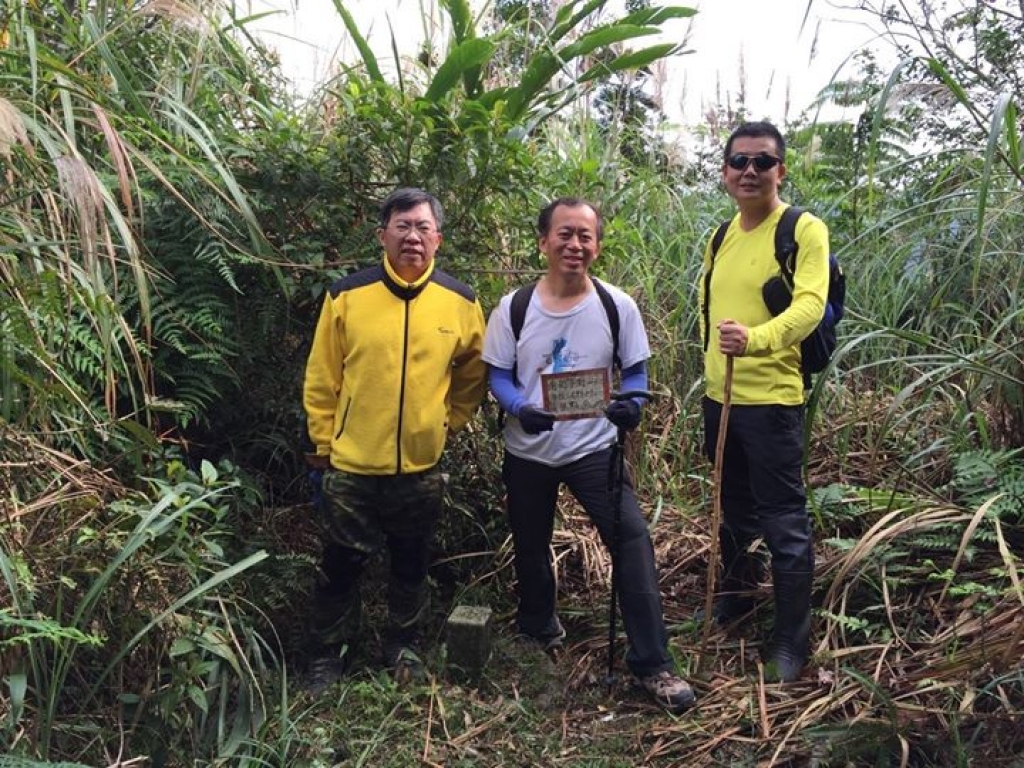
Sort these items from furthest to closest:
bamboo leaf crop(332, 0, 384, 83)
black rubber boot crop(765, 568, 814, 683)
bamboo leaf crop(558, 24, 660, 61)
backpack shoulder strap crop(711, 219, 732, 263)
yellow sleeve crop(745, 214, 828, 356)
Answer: bamboo leaf crop(558, 24, 660, 61) < bamboo leaf crop(332, 0, 384, 83) < backpack shoulder strap crop(711, 219, 732, 263) < black rubber boot crop(765, 568, 814, 683) < yellow sleeve crop(745, 214, 828, 356)

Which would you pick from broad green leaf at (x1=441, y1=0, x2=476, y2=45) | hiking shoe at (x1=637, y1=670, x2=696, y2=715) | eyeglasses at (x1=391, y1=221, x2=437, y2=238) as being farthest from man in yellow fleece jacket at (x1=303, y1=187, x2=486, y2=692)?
broad green leaf at (x1=441, y1=0, x2=476, y2=45)

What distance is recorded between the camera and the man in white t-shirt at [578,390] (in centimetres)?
296

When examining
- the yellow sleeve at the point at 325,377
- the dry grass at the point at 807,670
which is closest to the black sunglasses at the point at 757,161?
the dry grass at the point at 807,670

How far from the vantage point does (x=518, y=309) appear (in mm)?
3072

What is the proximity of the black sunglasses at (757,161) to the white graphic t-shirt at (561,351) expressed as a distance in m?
0.60

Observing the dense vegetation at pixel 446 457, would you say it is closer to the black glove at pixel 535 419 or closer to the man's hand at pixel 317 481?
the man's hand at pixel 317 481

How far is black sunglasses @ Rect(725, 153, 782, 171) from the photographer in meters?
2.88

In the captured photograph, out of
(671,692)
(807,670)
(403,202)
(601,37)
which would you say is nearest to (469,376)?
(403,202)

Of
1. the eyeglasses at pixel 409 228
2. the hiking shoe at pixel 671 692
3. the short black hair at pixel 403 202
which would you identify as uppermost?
the short black hair at pixel 403 202

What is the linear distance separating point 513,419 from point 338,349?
671 millimetres

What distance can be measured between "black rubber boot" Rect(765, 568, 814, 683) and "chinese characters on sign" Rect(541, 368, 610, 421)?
2.79ft

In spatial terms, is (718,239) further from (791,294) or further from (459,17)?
(459,17)

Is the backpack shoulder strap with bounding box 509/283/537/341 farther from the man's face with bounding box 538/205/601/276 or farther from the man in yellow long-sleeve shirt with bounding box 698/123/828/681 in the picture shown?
the man in yellow long-sleeve shirt with bounding box 698/123/828/681

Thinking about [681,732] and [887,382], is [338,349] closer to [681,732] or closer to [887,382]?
[681,732]
